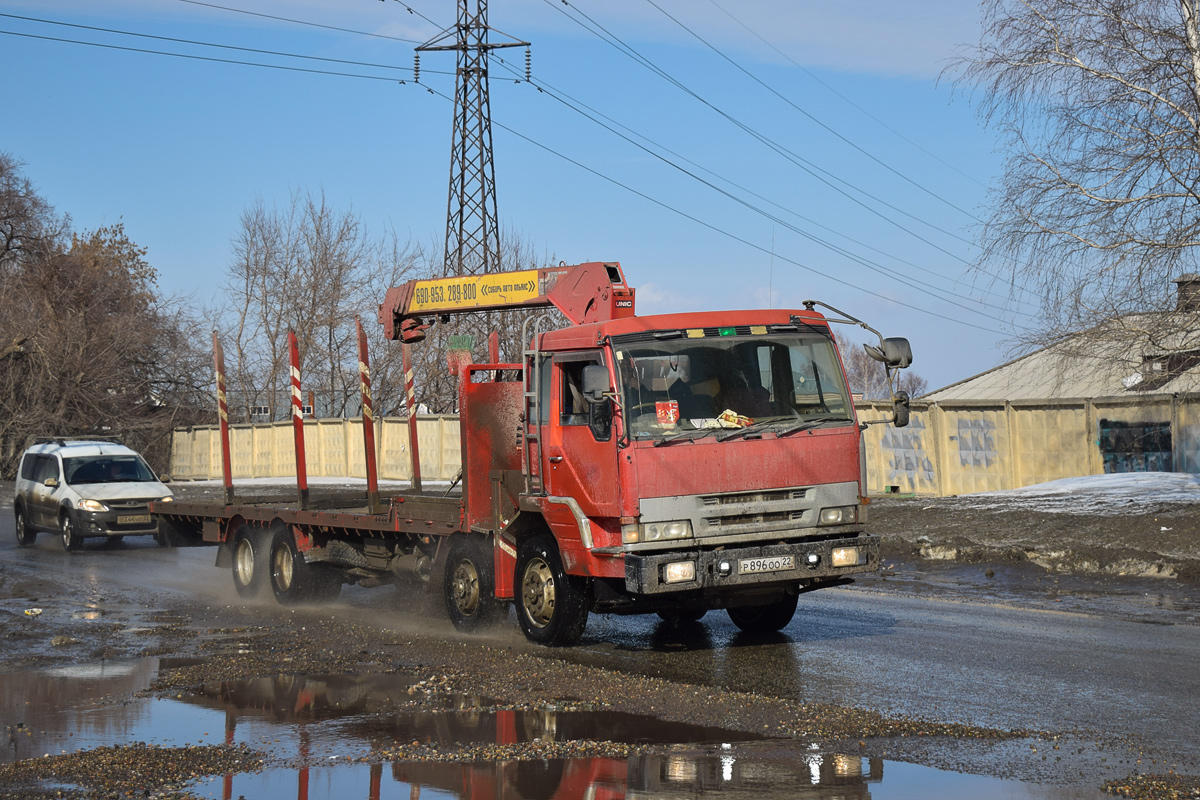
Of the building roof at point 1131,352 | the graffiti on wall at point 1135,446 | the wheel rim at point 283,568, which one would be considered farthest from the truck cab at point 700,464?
the graffiti on wall at point 1135,446

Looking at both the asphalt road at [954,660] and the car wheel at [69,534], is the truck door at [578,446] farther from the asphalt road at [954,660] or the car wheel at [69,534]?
the car wheel at [69,534]

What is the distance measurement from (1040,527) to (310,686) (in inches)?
473

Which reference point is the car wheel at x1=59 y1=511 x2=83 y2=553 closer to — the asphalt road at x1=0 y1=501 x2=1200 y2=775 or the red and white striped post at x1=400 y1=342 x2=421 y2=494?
the red and white striped post at x1=400 y1=342 x2=421 y2=494

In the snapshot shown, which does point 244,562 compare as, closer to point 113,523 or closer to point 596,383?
point 113,523

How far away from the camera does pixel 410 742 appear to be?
22.3ft

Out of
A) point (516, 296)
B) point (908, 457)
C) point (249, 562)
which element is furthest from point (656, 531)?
point (908, 457)

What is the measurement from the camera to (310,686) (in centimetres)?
866

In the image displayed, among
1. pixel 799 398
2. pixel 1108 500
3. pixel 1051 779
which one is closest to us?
pixel 1051 779

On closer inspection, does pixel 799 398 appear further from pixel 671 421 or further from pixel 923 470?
pixel 923 470

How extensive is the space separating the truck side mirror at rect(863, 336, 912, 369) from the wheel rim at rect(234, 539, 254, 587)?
8.71 metres

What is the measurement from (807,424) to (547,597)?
2.66 meters

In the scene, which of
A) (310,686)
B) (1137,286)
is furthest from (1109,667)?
(1137,286)

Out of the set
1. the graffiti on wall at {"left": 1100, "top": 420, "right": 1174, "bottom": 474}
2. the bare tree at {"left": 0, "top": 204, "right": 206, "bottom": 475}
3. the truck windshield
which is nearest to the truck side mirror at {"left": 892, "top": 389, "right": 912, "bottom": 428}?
the truck windshield

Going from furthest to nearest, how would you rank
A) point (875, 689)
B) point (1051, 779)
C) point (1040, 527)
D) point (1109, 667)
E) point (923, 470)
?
point (923, 470) → point (1040, 527) → point (1109, 667) → point (875, 689) → point (1051, 779)
